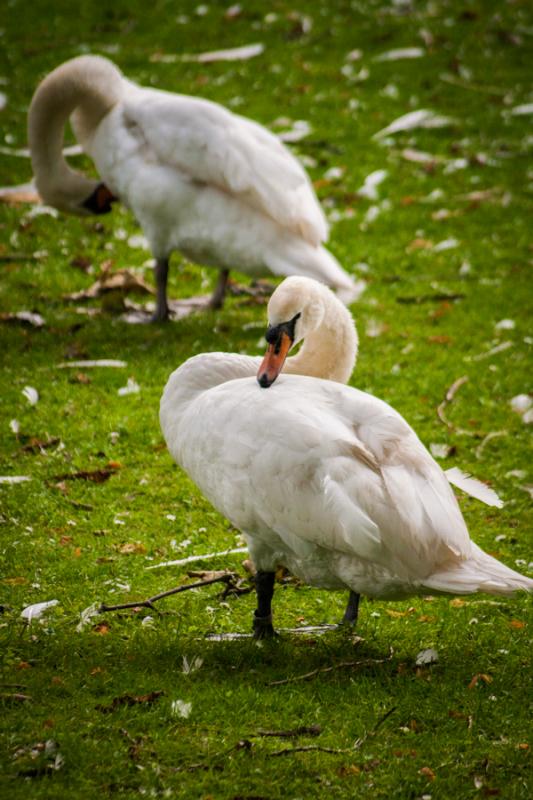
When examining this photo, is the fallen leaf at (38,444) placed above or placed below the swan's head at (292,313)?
below

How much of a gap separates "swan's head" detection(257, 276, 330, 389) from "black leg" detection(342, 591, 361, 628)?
110cm

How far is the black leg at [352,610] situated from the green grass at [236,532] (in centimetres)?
A: 13

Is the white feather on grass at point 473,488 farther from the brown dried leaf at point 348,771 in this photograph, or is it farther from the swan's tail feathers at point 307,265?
the swan's tail feathers at point 307,265

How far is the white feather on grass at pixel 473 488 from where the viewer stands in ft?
14.8

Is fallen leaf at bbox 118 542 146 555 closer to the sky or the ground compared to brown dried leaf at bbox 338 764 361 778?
closer to the ground

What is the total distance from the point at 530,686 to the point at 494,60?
12.3 metres

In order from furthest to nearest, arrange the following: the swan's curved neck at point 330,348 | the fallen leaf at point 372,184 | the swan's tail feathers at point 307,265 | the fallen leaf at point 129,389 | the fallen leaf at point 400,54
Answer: the fallen leaf at point 400,54 < the fallen leaf at point 372,184 < the swan's tail feathers at point 307,265 < the fallen leaf at point 129,389 < the swan's curved neck at point 330,348

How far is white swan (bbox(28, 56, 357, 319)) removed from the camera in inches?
306

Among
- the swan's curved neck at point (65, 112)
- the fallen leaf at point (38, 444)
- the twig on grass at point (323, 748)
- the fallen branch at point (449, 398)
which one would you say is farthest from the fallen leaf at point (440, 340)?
the twig on grass at point (323, 748)

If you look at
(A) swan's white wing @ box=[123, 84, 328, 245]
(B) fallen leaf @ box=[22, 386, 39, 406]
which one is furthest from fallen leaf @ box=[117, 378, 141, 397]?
(A) swan's white wing @ box=[123, 84, 328, 245]

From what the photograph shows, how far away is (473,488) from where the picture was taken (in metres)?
4.57

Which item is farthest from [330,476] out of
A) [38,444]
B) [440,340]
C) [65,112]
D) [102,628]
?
[65,112]

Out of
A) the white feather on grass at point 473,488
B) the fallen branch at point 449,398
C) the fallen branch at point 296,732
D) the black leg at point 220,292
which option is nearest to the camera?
the fallen branch at point 296,732

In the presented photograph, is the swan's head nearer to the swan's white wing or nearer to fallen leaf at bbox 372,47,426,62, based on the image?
the swan's white wing
